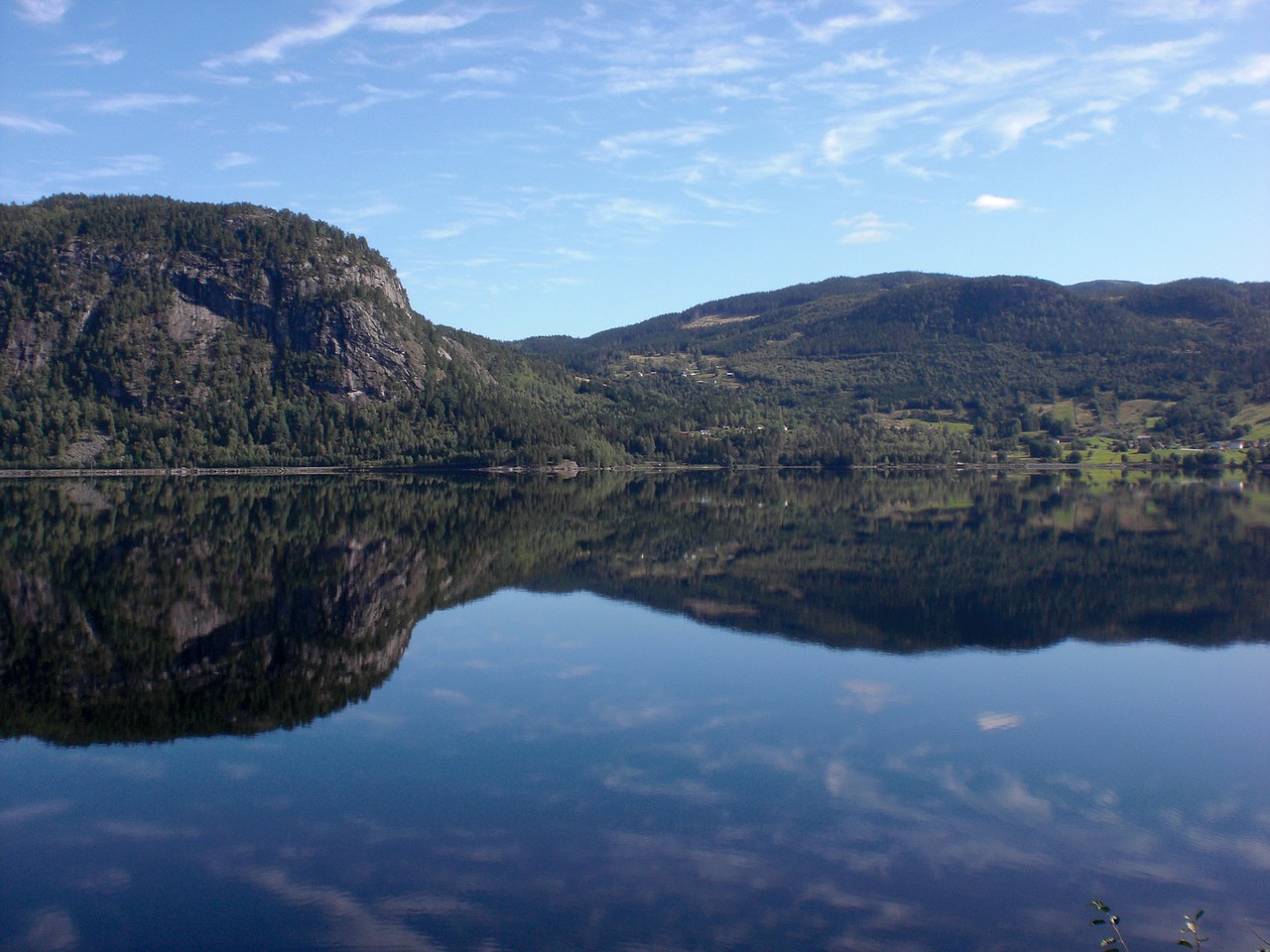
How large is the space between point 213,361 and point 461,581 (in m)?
157

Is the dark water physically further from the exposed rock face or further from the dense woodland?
the exposed rock face

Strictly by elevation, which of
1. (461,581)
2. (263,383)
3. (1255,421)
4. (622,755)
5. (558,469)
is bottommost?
(622,755)

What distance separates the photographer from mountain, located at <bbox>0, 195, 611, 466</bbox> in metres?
156

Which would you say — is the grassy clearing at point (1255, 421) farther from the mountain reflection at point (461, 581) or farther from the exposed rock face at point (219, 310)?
the exposed rock face at point (219, 310)

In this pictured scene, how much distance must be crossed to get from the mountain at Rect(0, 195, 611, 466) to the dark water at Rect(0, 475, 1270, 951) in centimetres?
12162

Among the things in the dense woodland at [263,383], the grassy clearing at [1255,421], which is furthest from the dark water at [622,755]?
the grassy clearing at [1255,421]

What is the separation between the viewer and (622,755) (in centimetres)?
1788

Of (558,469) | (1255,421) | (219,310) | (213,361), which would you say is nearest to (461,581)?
(558,469)

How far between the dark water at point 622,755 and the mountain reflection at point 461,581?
224 mm

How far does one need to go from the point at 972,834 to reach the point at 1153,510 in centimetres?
6620

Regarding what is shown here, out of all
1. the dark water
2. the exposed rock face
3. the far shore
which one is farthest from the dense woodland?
the dark water

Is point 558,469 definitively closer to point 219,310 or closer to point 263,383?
point 263,383

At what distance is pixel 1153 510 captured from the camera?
236 ft

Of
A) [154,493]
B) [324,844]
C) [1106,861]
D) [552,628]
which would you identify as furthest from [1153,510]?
[154,493]
